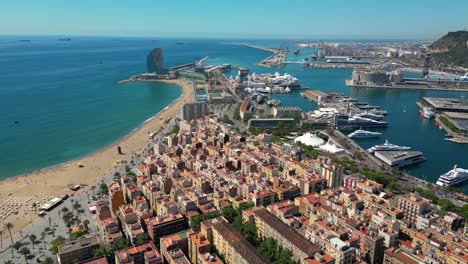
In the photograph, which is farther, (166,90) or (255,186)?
(166,90)

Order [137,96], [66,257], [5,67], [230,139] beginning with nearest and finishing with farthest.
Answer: [66,257] < [230,139] < [137,96] < [5,67]

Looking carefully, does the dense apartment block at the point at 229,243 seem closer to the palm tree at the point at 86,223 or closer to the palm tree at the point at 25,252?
the palm tree at the point at 86,223

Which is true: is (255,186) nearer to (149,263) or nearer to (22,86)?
(149,263)

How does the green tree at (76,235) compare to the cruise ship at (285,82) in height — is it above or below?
below

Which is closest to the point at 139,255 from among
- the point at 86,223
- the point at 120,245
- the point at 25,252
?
the point at 120,245

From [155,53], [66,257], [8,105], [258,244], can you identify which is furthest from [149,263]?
[155,53]

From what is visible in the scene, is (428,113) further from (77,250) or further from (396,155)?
(77,250)

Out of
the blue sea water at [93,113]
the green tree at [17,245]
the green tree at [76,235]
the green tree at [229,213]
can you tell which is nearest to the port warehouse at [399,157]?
the blue sea water at [93,113]

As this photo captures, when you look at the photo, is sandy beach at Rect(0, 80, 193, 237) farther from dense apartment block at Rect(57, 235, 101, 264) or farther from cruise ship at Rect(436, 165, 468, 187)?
cruise ship at Rect(436, 165, 468, 187)
